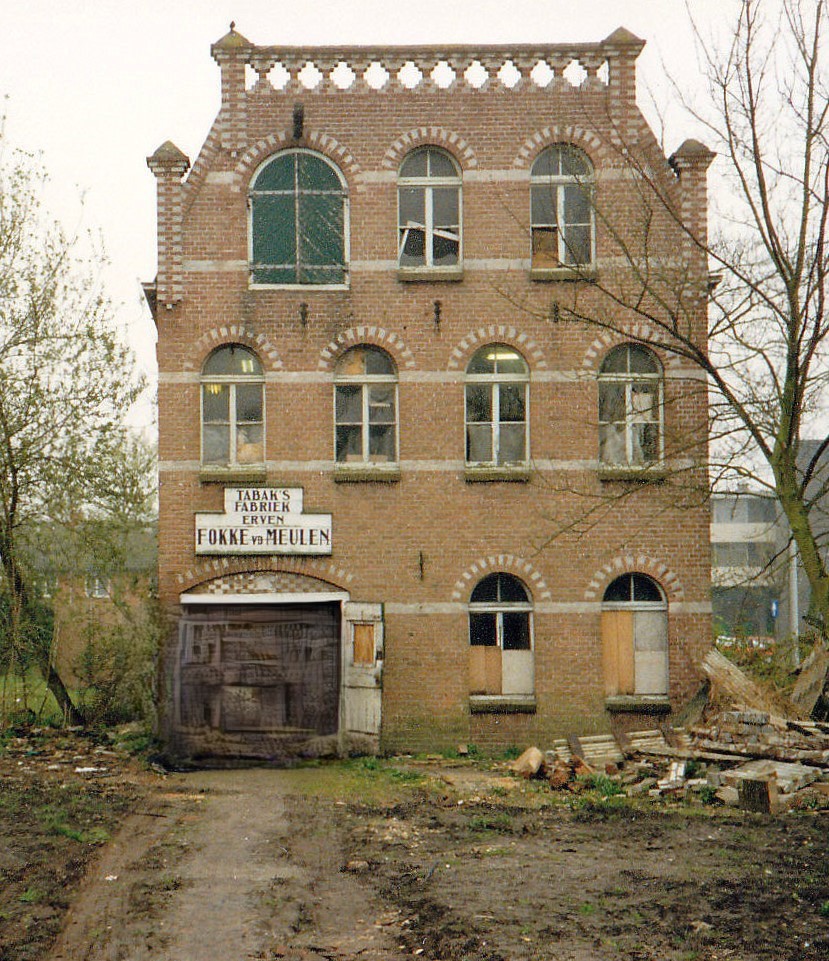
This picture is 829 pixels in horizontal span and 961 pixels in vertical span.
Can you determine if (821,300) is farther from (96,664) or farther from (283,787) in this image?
(96,664)

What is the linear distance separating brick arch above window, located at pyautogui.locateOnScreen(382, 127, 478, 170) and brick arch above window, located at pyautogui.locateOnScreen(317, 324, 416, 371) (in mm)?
2641

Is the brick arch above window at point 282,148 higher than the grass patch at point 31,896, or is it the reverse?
the brick arch above window at point 282,148

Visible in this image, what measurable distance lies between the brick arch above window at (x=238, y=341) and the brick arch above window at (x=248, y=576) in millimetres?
3067

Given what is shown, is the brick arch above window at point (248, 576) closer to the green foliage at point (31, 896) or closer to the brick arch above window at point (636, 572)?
the brick arch above window at point (636, 572)

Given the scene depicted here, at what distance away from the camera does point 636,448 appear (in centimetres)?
1769

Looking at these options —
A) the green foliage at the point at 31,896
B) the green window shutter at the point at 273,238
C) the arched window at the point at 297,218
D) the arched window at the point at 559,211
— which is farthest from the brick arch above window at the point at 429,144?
the green foliage at the point at 31,896

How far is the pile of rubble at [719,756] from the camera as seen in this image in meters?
13.1

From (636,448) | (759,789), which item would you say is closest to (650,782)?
(759,789)

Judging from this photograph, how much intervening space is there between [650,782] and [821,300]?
6.47 m

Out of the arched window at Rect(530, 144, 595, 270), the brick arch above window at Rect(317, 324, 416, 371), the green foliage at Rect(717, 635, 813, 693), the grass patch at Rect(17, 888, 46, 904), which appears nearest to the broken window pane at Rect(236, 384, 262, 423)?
the brick arch above window at Rect(317, 324, 416, 371)

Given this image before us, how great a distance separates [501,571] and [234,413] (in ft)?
16.1

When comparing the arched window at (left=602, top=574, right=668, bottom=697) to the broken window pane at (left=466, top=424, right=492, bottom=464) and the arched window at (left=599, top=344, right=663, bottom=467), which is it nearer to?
the arched window at (left=599, top=344, right=663, bottom=467)

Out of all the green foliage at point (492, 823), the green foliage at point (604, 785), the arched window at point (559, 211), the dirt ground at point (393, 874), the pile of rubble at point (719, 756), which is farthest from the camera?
the arched window at point (559, 211)

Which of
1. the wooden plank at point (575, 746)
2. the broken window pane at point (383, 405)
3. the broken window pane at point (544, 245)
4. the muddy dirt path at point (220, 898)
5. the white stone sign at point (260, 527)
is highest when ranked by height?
the broken window pane at point (544, 245)
